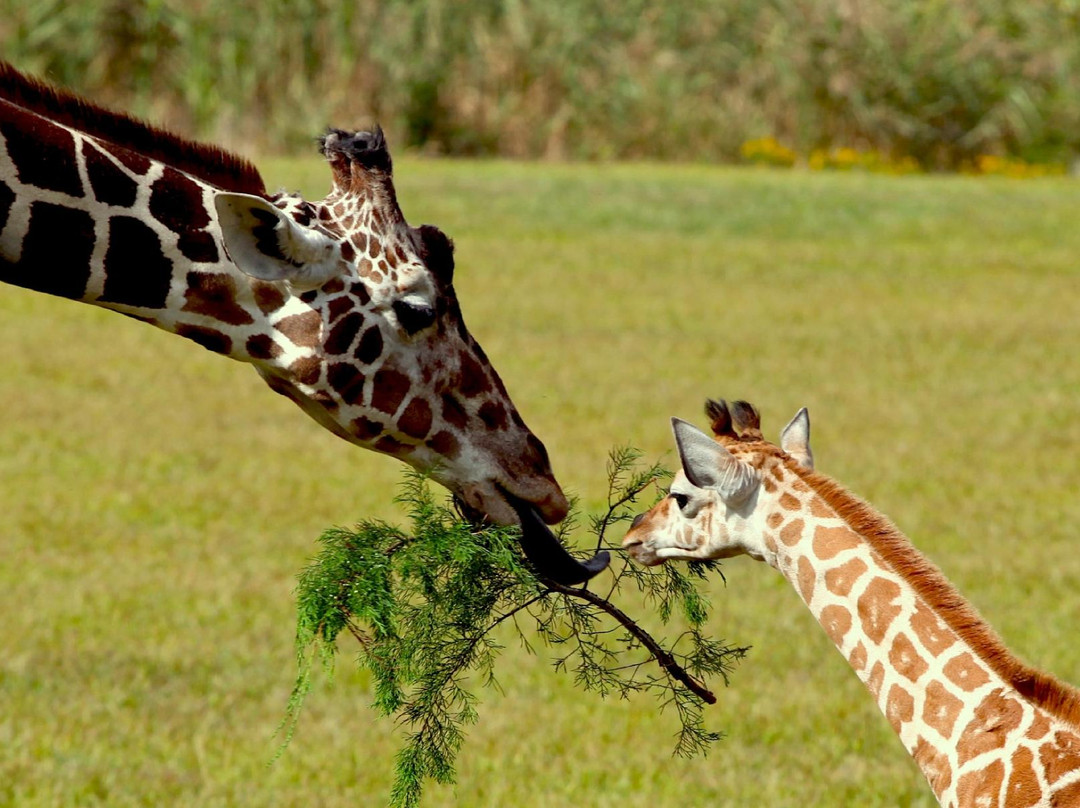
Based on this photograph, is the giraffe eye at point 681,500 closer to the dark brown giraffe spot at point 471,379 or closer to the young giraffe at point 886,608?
the young giraffe at point 886,608

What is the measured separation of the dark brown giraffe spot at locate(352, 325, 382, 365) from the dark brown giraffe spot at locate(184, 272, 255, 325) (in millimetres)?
242

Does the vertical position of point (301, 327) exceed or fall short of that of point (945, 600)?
it exceeds it

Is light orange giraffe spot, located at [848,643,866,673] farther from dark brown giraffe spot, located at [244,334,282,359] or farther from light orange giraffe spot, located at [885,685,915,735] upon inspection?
dark brown giraffe spot, located at [244,334,282,359]

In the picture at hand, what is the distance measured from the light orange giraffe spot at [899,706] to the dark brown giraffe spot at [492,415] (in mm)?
1068

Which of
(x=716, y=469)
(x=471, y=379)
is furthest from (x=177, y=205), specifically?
(x=716, y=469)

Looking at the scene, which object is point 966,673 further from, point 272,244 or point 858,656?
point 272,244

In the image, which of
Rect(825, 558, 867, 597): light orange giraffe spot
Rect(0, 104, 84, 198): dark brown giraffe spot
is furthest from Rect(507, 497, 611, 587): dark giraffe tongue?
Rect(0, 104, 84, 198): dark brown giraffe spot

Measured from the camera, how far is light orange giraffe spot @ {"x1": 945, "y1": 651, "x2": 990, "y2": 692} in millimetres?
3818

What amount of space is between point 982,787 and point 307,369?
1.71m

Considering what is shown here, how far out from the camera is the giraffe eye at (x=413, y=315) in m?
3.86

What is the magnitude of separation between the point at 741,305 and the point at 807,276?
167cm

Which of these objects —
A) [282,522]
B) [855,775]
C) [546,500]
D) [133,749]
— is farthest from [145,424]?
[546,500]

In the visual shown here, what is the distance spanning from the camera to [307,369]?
3842mm

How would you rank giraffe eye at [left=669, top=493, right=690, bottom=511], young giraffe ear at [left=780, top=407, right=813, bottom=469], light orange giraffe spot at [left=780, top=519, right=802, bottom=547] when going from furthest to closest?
young giraffe ear at [left=780, top=407, right=813, bottom=469] < giraffe eye at [left=669, top=493, right=690, bottom=511] < light orange giraffe spot at [left=780, top=519, right=802, bottom=547]
